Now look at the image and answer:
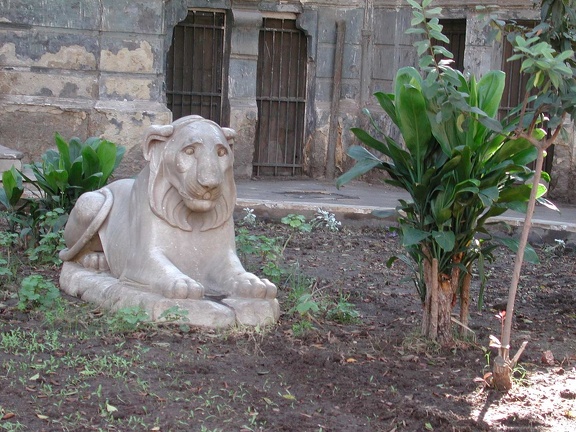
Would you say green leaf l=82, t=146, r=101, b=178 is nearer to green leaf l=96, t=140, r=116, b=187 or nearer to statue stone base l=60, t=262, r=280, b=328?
green leaf l=96, t=140, r=116, b=187

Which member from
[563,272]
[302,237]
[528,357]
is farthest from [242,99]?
[528,357]

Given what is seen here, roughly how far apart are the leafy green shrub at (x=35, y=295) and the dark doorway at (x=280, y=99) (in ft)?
27.0

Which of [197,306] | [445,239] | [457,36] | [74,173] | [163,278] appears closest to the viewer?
[445,239]

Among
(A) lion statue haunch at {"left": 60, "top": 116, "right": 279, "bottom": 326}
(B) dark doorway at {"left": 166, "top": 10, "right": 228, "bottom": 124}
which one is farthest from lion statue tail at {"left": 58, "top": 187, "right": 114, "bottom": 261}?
(B) dark doorway at {"left": 166, "top": 10, "right": 228, "bottom": 124}

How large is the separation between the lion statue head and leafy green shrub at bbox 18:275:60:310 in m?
0.78

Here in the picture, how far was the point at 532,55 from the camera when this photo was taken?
4.19m

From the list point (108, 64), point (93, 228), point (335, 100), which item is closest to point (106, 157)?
point (93, 228)

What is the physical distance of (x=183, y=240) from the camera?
232 inches

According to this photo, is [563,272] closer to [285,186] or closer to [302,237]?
[302,237]

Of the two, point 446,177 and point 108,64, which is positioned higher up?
point 108,64

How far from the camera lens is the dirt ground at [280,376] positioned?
420 cm

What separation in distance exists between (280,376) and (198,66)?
31.7 ft

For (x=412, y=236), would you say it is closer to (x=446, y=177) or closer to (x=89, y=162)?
(x=446, y=177)

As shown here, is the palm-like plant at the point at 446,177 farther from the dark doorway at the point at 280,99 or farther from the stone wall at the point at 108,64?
the dark doorway at the point at 280,99
